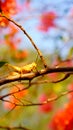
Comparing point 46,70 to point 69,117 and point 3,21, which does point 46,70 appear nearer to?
point 3,21

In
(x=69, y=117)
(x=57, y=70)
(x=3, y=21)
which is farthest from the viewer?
(x=69, y=117)

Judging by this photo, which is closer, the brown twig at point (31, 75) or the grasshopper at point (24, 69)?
the brown twig at point (31, 75)

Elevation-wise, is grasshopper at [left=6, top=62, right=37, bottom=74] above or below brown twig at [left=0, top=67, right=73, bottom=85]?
below

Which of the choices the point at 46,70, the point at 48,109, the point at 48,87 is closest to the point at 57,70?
the point at 46,70

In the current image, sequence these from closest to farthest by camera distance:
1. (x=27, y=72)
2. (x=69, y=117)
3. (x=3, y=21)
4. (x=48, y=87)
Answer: (x=27, y=72) < (x=3, y=21) < (x=69, y=117) < (x=48, y=87)

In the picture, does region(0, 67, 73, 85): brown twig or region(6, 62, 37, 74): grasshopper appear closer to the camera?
region(0, 67, 73, 85): brown twig

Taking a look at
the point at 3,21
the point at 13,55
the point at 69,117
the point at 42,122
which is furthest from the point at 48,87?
the point at 42,122

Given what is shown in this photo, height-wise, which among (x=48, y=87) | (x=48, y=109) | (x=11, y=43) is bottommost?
(x=48, y=109)

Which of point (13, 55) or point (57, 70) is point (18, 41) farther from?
point (57, 70)

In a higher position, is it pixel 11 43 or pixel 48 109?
pixel 11 43

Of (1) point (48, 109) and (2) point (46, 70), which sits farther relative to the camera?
(1) point (48, 109)

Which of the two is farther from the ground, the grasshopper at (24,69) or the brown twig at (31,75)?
the brown twig at (31,75)
